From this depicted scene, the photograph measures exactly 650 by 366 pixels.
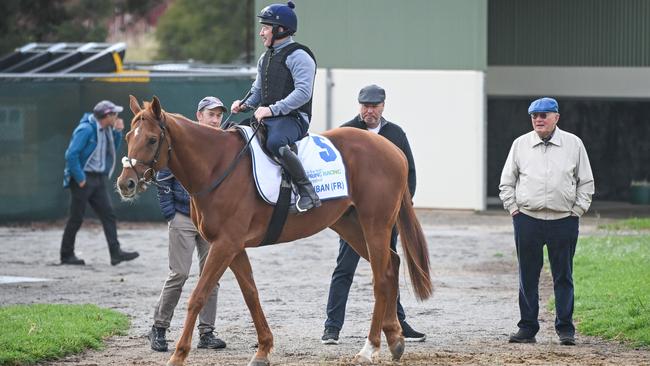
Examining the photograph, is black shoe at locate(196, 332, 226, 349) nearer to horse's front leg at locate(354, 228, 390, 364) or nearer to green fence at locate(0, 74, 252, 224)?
horse's front leg at locate(354, 228, 390, 364)

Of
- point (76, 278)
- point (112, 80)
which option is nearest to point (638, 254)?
point (76, 278)

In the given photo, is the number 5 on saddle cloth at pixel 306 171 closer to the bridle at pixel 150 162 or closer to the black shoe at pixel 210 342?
the bridle at pixel 150 162

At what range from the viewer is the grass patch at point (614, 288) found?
10523mm

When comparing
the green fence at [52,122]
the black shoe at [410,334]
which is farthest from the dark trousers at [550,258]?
the green fence at [52,122]

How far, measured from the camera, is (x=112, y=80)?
21.3m

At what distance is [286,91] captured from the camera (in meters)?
9.45

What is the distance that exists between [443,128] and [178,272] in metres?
14.4

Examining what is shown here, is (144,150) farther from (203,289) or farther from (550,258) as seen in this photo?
(550,258)

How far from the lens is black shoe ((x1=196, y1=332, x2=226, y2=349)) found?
1009 cm

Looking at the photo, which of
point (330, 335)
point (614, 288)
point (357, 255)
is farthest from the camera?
point (614, 288)

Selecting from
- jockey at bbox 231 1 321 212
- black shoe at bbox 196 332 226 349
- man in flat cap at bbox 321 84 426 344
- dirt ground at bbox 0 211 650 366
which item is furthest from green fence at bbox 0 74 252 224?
jockey at bbox 231 1 321 212

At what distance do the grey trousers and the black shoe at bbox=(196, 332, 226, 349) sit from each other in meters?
0.04

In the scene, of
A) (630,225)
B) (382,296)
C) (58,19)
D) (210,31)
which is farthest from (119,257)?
(210,31)

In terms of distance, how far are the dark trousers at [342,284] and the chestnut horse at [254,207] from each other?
43cm
